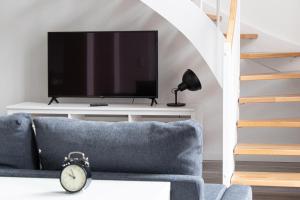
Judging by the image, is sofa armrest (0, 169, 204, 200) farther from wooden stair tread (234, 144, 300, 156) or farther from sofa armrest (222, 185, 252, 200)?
wooden stair tread (234, 144, 300, 156)

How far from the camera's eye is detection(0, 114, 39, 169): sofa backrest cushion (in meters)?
1.85

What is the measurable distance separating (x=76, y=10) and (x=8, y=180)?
4.01m

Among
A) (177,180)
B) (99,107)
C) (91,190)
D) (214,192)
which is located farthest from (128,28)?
(91,190)

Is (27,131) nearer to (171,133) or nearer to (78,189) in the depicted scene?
(78,189)

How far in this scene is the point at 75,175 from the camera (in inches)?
62.1

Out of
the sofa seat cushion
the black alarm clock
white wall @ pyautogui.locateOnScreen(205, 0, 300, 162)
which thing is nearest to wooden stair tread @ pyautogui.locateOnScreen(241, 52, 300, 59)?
white wall @ pyautogui.locateOnScreen(205, 0, 300, 162)

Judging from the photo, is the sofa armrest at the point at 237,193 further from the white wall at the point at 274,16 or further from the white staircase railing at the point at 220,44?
the white wall at the point at 274,16

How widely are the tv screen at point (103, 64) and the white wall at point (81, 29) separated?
0.82ft

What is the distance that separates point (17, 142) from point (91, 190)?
0.44 meters

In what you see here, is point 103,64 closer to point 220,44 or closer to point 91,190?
point 220,44

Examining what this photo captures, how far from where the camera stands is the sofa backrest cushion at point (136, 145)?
1.74m

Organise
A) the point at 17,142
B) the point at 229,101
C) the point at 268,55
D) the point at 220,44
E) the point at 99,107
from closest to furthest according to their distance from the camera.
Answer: the point at 17,142 < the point at 229,101 < the point at 220,44 < the point at 268,55 < the point at 99,107

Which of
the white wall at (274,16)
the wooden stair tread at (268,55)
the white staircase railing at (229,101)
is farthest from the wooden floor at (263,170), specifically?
the white wall at (274,16)

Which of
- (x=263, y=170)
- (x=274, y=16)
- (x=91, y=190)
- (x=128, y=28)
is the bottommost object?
(x=263, y=170)
